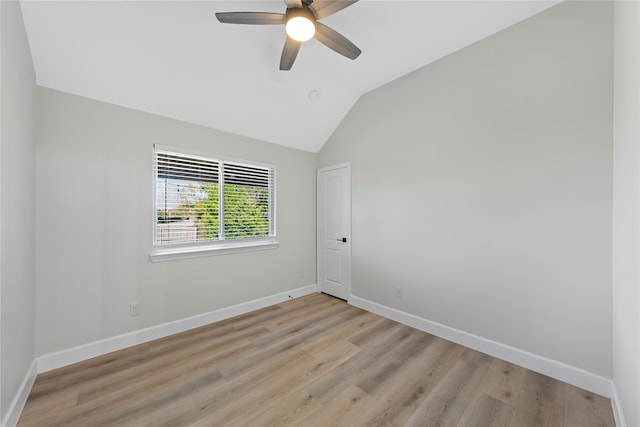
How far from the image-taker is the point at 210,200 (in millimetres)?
3143

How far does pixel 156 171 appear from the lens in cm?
272

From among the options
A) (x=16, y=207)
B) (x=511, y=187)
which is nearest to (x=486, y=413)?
(x=511, y=187)

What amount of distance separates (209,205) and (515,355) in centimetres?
357

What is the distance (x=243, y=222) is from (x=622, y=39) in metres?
3.78

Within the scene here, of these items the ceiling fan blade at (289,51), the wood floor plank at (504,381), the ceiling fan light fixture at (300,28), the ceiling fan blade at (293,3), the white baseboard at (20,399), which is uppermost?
the ceiling fan blade at (293,3)

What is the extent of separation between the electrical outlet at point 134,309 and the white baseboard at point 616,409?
3.88 metres

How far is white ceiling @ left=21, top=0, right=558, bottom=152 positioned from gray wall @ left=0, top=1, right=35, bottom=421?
0.28m

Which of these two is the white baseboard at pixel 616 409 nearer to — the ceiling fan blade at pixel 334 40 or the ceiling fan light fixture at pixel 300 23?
the ceiling fan blade at pixel 334 40

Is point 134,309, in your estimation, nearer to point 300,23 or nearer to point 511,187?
point 300,23

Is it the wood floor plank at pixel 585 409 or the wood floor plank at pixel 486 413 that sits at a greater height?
the wood floor plank at pixel 585 409

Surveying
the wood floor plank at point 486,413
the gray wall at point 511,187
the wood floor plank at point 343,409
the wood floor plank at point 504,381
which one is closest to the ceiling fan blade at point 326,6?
the gray wall at point 511,187

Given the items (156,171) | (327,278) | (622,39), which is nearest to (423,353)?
(327,278)

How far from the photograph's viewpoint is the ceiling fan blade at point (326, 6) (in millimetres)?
1652

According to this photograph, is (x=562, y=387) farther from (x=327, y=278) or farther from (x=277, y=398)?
(x=327, y=278)
